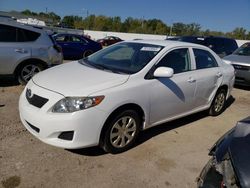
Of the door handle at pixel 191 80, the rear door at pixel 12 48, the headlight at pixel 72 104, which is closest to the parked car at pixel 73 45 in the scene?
the rear door at pixel 12 48

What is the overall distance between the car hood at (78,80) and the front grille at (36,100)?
16 cm

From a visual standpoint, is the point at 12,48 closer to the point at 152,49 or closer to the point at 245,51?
the point at 152,49

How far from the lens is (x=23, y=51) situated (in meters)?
6.80

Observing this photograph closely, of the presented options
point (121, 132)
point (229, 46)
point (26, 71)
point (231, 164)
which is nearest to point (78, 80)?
point (121, 132)

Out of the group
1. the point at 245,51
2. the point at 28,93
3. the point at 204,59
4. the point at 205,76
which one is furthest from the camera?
the point at 245,51

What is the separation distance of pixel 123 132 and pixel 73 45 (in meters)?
11.3

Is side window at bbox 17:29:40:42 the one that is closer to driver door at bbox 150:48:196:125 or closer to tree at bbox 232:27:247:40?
driver door at bbox 150:48:196:125

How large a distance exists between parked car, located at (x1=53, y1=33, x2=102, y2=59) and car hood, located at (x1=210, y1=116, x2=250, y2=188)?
12.6m

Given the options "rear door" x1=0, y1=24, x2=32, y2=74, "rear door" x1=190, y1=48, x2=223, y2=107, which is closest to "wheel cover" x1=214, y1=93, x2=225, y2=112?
"rear door" x1=190, y1=48, x2=223, y2=107

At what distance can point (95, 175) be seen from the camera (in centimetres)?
338

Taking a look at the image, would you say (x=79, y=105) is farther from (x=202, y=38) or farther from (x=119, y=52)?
(x=202, y=38)

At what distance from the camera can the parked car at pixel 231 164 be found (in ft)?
6.07

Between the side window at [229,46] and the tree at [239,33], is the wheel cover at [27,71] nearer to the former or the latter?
the side window at [229,46]

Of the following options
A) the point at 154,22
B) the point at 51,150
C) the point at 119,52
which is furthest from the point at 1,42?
the point at 154,22
